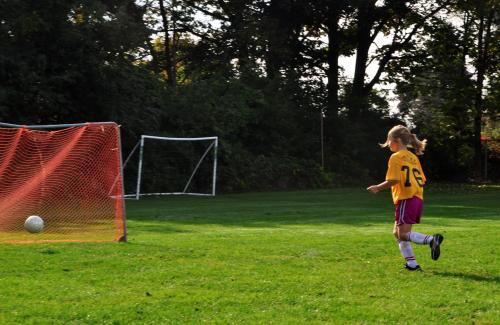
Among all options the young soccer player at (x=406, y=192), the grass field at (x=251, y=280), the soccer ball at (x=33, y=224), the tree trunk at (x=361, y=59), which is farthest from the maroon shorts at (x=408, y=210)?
the tree trunk at (x=361, y=59)

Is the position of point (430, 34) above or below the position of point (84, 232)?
above

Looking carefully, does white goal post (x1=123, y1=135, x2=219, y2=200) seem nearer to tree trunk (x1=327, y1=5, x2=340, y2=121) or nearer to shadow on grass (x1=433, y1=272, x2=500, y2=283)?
tree trunk (x1=327, y1=5, x2=340, y2=121)

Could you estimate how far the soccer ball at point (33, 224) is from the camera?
1091cm

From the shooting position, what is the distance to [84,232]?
11242mm

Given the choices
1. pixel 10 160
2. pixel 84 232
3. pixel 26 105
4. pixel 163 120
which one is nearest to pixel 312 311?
pixel 84 232

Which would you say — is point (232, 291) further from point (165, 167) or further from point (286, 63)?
point (286, 63)

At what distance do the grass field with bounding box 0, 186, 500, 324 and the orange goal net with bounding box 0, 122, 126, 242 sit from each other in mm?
1569

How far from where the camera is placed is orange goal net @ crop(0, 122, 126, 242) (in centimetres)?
1188

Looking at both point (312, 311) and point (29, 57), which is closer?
point (312, 311)

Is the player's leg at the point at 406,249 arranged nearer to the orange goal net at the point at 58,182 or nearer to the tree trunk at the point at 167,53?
the orange goal net at the point at 58,182

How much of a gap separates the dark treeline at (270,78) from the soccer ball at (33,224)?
13054 mm

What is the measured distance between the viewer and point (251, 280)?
6.68 meters

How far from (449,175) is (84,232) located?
117ft

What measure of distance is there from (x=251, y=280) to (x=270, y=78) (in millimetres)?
31527
